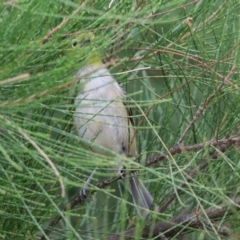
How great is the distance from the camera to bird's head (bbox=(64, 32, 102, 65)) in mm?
1203

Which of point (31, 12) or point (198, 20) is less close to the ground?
point (31, 12)

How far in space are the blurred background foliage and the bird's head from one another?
1 cm

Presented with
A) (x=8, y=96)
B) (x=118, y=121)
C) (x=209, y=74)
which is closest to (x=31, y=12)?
(x=8, y=96)

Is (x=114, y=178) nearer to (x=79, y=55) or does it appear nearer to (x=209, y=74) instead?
(x=209, y=74)

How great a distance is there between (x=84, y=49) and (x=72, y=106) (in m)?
0.10

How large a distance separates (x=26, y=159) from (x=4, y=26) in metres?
0.42

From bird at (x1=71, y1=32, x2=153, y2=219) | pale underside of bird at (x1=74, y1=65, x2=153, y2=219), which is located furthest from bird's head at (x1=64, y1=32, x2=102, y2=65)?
pale underside of bird at (x1=74, y1=65, x2=153, y2=219)

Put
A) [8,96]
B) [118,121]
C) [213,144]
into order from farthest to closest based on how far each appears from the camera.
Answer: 1. [118,121]
2. [213,144]
3. [8,96]

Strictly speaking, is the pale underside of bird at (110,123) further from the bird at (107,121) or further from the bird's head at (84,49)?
the bird's head at (84,49)

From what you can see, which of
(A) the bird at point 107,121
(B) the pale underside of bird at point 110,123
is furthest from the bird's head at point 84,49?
(B) the pale underside of bird at point 110,123

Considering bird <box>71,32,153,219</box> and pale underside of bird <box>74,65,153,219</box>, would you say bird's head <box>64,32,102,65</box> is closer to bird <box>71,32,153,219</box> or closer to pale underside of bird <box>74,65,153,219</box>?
bird <box>71,32,153,219</box>

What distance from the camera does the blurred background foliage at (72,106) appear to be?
4.04 ft

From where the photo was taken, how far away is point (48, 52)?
1338 millimetres

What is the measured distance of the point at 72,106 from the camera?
1.26 meters
